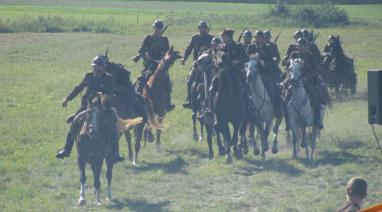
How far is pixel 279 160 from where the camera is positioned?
20.4 meters

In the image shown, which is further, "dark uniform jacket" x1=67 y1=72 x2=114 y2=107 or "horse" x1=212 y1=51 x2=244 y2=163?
"horse" x1=212 y1=51 x2=244 y2=163

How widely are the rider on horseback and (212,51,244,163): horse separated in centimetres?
106

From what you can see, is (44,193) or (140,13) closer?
(44,193)

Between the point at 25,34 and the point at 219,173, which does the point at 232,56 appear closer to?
the point at 219,173

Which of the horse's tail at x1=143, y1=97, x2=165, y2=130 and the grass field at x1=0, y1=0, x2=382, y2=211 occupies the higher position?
the horse's tail at x1=143, y1=97, x2=165, y2=130

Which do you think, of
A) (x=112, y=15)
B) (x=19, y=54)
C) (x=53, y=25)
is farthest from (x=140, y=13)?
(x=19, y=54)

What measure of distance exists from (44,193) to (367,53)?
3165 centimetres

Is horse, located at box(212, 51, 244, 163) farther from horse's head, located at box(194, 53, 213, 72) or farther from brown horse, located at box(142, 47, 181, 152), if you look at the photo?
brown horse, located at box(142, 47, 181, 152)

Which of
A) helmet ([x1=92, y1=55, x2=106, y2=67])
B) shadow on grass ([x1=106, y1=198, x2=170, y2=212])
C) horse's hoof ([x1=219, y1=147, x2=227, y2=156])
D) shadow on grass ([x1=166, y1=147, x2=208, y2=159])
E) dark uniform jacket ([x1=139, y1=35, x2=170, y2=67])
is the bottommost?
shadow on grass ([x1=166, y1=147, x2=208, y2=159])

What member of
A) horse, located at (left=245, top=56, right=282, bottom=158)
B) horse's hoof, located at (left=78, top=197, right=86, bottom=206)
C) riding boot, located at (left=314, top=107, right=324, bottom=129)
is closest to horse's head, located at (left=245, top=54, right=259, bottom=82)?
horse, located at (left=245, top=56, right=282, bottom=158)

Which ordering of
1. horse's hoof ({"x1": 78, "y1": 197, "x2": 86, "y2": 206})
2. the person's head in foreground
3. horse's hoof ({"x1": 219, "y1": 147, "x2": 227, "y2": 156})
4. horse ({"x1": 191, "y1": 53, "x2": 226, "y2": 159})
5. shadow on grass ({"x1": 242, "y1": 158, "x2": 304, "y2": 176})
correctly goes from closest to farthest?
the person's head in foreground → horse's hoof ({"x1": 78, "y1": 197, "x2": 86, "y2": 206}) → shadow on grass ({"x1": 242, "y1": 158, "x2": 304, "y2": 176}) → horse ({"x1": 191, "y1": 53, "x2": 226, "y2": 159}) → horse's hoof ({"x1": 219, "y1": 147, "x2": 227, "y2": 156})

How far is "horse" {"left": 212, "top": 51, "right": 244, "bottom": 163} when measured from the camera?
19609 mm

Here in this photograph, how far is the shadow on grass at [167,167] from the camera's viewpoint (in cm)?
1945

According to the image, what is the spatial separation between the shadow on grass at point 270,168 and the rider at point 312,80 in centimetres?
133
